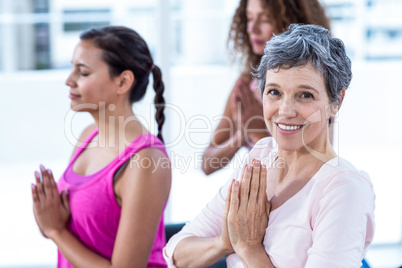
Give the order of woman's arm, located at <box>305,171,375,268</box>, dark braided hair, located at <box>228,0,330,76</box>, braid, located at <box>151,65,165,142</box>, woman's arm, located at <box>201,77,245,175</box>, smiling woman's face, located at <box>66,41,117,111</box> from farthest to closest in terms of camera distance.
Answer: 1. woman's arm, located at <box>201,77,245,175</box>
2. dark braided hair, located at <box>228,0,330,76</box>
3. braid, located at <box>151,65,165,142</box>
4. smiling woman's face, located at <box>66,41,117,111</box>
5. woman's arm, located at <box>305,171,375,268</box>

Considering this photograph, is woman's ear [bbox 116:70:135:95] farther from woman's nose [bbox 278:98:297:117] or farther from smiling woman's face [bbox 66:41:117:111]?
woman's nose [bbox 278:98:297:117]

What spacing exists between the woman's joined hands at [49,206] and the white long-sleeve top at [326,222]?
63 centimetres

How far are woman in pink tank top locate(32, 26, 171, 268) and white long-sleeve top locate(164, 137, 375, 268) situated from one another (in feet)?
1.26

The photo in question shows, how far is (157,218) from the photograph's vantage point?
1442mm

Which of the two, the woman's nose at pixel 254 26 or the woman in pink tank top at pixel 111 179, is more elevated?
the woman's nose at pixel 254 26

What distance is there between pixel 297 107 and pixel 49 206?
2.84 ft

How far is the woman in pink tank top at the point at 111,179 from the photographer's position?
1.41 metres

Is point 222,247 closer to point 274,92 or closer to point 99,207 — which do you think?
point 274,92

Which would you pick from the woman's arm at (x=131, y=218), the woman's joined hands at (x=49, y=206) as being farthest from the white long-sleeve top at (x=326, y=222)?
the woman's joined hands at (x=49, y=206)

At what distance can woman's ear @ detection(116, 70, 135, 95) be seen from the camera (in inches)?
61.3

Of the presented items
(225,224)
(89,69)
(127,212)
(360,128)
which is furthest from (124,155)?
(360,128)

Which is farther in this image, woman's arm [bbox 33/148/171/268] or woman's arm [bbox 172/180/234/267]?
woman's arm [bbox 33/148/171/268]

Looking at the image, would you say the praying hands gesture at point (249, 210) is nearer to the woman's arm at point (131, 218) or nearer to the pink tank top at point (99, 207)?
the woman's arm at point (131, 218)

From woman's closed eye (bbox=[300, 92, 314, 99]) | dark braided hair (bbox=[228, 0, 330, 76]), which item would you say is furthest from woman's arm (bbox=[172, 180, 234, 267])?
dark braided hair (bbox=[228, 0, 330, 76])
